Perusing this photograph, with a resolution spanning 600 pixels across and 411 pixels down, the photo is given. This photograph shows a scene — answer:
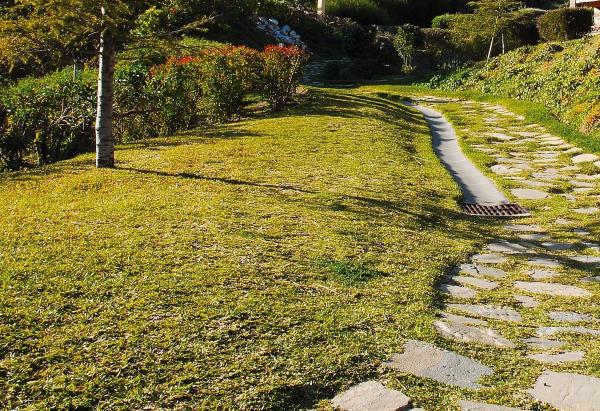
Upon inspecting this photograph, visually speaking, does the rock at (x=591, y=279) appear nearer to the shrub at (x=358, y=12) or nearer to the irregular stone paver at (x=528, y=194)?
the irregular stone paver at (x=528, y=194)

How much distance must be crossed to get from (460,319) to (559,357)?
23.0 inches

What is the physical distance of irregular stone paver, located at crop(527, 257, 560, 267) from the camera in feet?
15.0

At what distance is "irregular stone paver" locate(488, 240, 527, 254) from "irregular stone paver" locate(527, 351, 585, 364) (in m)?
1.93

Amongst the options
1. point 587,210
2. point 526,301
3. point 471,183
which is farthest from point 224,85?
point 526,301

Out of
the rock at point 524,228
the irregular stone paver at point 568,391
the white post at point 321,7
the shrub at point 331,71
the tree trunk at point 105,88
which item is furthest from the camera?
the white post at point 321,7

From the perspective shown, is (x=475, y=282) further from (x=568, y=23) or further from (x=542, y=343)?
(x=568, y=23)

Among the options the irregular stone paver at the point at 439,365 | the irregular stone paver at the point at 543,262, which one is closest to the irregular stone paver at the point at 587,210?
the irregular stone paver at the point at 543,262

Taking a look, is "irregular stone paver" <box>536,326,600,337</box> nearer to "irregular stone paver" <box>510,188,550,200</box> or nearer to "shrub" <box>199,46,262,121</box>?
"irregular stone paver" <box>510,188,550,200</box>

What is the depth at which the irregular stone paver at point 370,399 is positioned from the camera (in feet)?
7.89

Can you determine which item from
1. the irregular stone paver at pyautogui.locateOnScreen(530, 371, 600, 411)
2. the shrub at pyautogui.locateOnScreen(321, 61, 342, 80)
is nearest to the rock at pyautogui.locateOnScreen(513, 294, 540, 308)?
the irregular stone paver at pyautogui.locateOnScreen(530, 371, 600, 411)

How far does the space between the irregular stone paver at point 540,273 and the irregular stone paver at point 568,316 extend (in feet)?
2.17

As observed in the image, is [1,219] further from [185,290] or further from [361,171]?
[361,171]

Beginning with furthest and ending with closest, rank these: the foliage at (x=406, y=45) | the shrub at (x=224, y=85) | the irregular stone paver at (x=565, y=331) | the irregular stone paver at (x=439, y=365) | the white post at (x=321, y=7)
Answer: the white post at (x=321, y=7) < the foliage at (x=406, y=45) < the shrub at (x=224, y=85) < the irregular stone paver at (x=565, y=331) < the irregular stone paver at (x=439, y=365)

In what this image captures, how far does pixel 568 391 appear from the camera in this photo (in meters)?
2.64
